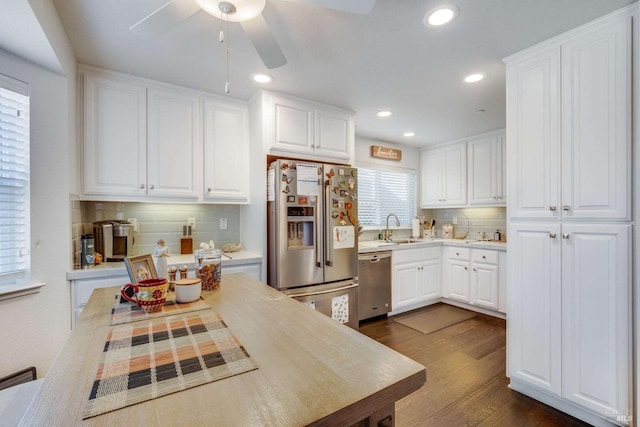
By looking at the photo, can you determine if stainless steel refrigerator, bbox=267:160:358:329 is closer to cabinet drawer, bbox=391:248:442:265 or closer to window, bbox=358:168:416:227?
cabinet drawer, bbox=391:248:442:265

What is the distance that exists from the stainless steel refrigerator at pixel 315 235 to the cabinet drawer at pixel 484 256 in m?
1.69

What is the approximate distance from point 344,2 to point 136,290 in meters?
1.42

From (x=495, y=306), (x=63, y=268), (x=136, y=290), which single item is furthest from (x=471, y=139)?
(x=63, y=268)

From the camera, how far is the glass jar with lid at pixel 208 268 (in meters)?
1.46

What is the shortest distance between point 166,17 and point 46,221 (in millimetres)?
1474

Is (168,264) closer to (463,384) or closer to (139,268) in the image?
(139,268)

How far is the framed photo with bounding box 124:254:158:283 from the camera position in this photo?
1.28 meters

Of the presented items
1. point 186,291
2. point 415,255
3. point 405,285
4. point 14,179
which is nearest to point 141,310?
point 186,291

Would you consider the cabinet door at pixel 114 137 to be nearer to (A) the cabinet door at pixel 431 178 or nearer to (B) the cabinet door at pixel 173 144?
(B) the cabinet door at pixel 173 144

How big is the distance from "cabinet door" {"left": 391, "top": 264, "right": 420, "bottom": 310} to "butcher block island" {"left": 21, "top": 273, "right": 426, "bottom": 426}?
2.73m

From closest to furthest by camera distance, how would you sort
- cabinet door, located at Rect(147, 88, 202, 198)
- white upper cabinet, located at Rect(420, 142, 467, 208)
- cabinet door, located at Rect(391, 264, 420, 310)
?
cabinet door, located at Rect(147, 88, 202, 198) → cabinet door, located at Rect(391, 264, 420, 310) → white upper cabinet, located at Rect(420, 142, 467, 208)

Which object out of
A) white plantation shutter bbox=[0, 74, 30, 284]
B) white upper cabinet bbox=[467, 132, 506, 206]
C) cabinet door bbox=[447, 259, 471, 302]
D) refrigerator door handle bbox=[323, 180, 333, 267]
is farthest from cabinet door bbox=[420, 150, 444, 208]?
white plantation shutter bbox=[0, 74, 30, 284]

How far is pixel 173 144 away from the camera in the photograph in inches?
101

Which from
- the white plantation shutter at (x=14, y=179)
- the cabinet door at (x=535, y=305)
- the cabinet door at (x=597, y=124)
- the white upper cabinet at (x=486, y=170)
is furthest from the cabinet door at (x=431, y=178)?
the white plantation shutter at (x=14, y=179)
